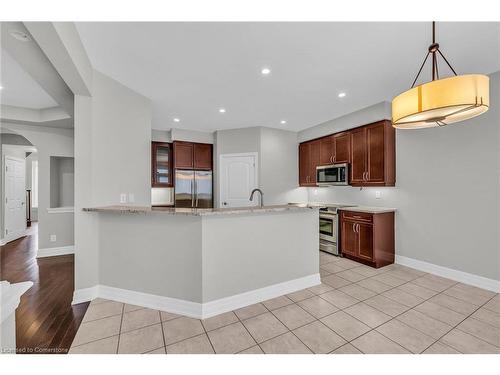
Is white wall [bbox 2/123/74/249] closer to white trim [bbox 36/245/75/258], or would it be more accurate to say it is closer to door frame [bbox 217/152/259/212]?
white trim [bbox 36/245/75/258]

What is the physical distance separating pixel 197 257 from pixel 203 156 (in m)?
3.52

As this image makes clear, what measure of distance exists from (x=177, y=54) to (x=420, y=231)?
4.08 meters

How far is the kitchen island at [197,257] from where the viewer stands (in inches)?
82.8

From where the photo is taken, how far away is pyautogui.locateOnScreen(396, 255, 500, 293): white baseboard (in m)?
2.65

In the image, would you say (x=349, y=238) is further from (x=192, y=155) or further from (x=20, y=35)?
(x=20, y=35)

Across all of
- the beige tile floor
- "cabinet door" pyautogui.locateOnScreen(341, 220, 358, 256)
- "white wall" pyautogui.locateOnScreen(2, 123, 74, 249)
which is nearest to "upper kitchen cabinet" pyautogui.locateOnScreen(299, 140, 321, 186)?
"cabinet door" pyautogui.locateOnScreen(341, 220, 358, 256)

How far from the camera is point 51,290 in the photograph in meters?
2.70

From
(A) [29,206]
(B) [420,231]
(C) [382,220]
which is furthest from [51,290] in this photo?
(A) [29,206]

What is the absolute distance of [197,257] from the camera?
2.09 m

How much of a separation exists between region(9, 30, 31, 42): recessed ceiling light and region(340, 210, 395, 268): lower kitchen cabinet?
14.1ft

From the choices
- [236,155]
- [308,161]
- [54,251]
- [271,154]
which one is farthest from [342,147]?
[54,251]

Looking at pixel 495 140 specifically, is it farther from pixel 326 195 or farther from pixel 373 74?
pixel 326 195

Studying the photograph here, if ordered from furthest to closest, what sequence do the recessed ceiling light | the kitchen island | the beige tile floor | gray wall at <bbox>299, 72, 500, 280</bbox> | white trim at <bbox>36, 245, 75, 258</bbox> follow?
1. white trim at <bbox>36, 245, 75, 258</bbox>
2. gray wall at <bbox>299, 72, 500, 280</bbox>
3. the kitchen island
4. the beige tile floor
5. the recessed ceiling light

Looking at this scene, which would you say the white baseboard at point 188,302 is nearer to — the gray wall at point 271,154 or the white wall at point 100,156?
the white wall at point 100,156
